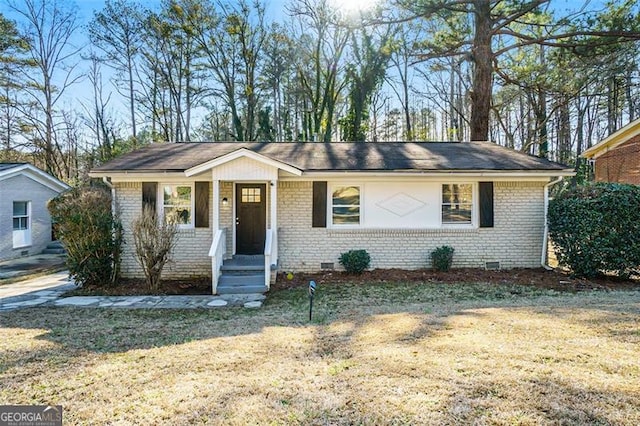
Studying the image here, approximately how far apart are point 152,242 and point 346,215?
201 inches

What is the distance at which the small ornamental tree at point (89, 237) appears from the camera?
8508mm

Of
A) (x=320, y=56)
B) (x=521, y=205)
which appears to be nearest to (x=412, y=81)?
(x=320, y=56)

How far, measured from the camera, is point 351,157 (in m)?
10.9

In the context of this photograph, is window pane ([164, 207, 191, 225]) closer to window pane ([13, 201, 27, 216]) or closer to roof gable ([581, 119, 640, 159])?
window pane ([13, 201, 27, 216])

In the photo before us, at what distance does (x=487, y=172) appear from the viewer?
9656 mm

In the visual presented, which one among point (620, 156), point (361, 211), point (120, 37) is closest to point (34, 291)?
point (361, 211)

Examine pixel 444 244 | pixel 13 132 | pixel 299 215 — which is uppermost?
pixel 13 132

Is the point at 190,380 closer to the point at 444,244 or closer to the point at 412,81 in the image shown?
the point at 444,244

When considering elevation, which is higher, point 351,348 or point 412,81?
point 412,81

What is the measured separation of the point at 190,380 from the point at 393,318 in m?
3.40

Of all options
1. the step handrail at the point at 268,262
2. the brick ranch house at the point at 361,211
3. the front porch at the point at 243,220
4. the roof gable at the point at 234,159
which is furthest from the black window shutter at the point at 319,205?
the step handrail at the point at 268,262

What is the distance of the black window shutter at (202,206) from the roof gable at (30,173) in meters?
9.19

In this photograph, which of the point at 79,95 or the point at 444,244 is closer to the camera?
the point at 444,244

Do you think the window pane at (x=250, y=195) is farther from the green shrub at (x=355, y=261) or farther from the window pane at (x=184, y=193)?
the green shrub at (x=355, y=261)
